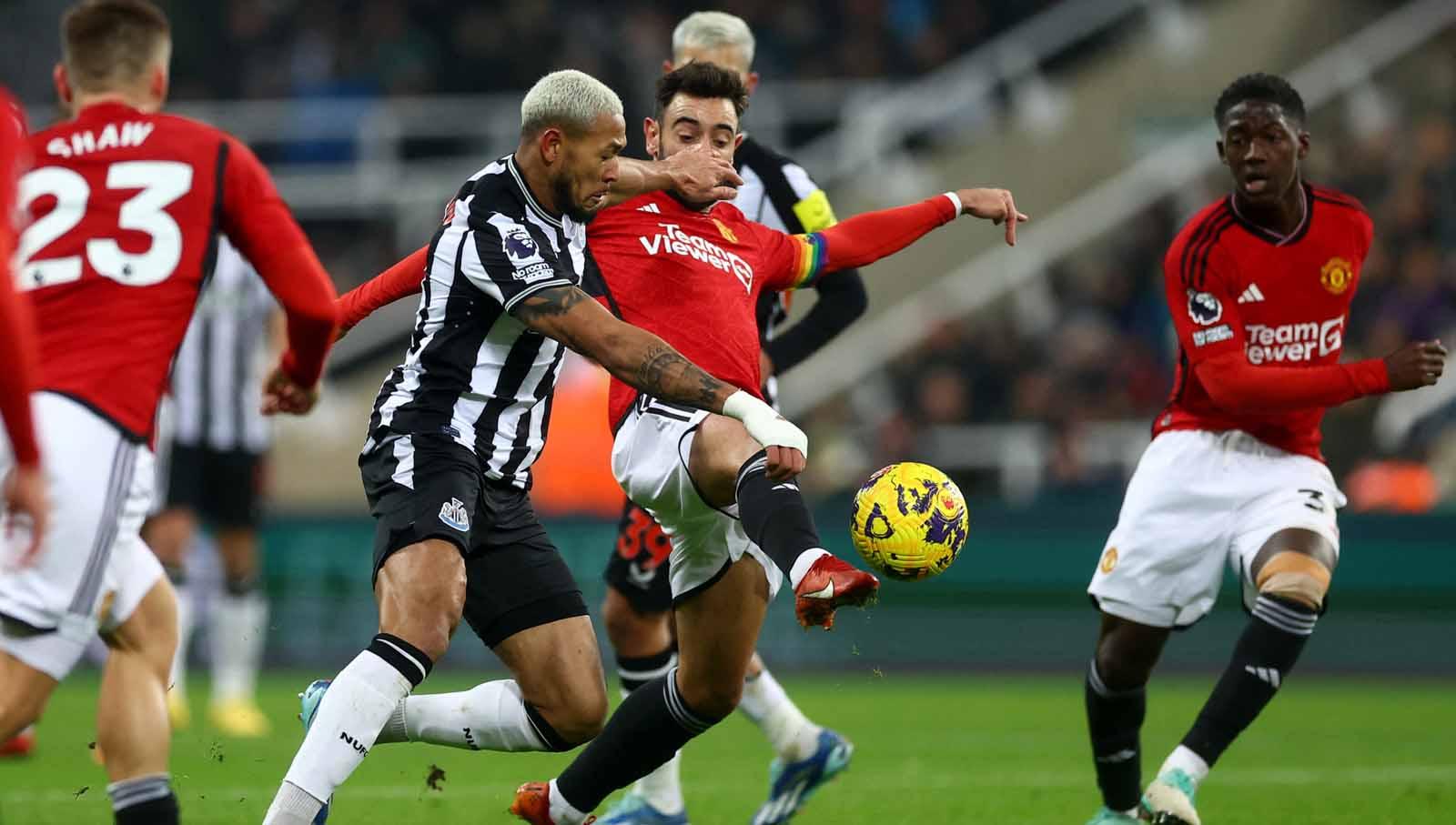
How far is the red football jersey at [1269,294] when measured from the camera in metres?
6.39

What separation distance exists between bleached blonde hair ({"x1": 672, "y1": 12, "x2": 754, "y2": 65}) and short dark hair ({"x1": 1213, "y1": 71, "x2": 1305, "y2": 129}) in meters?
1.89

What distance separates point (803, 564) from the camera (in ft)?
15.9

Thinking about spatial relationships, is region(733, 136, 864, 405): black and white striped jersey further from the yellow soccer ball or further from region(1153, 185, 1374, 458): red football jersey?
the yellow soccer ball

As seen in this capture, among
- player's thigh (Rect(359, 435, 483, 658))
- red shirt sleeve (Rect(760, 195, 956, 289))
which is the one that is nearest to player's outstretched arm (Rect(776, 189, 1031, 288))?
red shirt sleeve (Rect(760, 195, 956, 289))

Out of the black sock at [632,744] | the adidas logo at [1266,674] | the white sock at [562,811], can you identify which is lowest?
the white sock at [562,811]

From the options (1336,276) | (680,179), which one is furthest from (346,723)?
(1336,276)

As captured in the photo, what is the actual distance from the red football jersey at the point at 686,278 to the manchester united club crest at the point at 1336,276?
188cm

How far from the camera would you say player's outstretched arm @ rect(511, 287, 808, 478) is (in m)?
5.00

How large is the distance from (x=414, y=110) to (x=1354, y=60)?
9613 millimetres

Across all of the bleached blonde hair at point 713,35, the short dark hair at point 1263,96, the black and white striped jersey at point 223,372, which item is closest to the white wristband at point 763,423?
the short dark hair at point 1263,96

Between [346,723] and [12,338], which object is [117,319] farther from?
[346,723]

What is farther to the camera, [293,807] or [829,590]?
[293,807]

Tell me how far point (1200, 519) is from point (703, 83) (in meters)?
2.24

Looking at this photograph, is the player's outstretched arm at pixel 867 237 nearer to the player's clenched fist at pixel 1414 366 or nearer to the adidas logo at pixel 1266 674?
the player's clenched fist at pixel 1414 366
